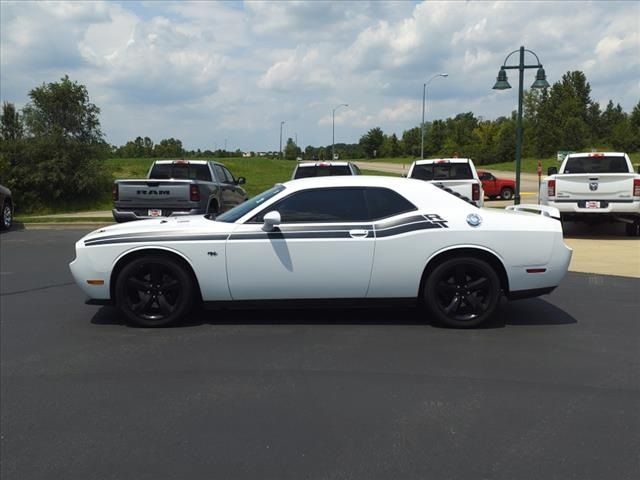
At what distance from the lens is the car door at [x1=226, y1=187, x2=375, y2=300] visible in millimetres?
5922

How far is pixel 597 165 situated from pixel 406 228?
10.5m

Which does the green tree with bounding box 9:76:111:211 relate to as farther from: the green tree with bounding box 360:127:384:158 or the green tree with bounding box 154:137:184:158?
the green tree with bounding box 360:127:384:158

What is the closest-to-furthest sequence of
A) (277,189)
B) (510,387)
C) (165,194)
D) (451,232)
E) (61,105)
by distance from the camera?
(510,387) → (451,232) → (277,189) → (165,194) → (61,105)

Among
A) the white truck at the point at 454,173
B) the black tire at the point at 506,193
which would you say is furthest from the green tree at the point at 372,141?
the white truck at the point at 454,173

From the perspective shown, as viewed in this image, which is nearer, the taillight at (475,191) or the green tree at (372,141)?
the taillight at (475,191)

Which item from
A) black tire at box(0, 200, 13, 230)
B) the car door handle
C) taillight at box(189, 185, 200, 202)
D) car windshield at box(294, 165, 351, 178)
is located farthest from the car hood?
black tire at box(0, 200, 13, 230)

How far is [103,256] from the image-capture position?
6.02m

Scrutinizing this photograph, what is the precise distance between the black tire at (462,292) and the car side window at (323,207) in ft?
2.93

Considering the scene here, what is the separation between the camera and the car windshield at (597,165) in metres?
14.4

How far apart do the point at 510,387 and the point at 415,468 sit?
142cm

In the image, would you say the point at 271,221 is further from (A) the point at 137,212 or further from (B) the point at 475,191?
(B) the point at 475,191

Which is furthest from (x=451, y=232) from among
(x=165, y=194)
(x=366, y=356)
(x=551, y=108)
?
(x=551, y=108)

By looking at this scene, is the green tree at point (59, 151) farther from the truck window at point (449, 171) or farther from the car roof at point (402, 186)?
the car roof at point (402, 186)

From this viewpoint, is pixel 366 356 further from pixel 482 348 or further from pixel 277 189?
pixel 277 189
